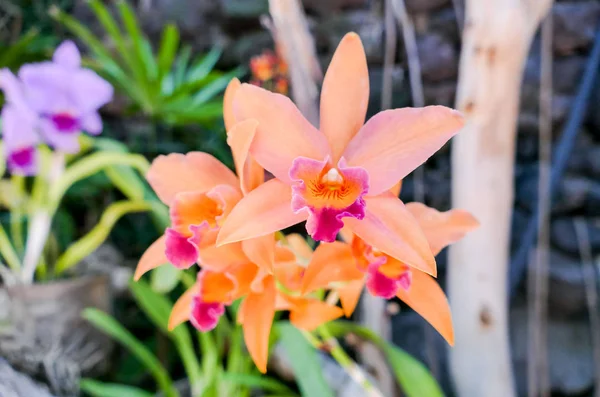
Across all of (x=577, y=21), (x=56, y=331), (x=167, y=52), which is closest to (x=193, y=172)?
(x=56, y=331)

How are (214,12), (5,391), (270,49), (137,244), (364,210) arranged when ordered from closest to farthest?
(364,210) < (5,391) < (137,244) < (270,49) < (214,12)

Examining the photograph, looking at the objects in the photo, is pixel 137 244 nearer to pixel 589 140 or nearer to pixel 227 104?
pixel 227 104

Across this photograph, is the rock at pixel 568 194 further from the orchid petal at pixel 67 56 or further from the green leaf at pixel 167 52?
the orchid petal at pixel 67 56

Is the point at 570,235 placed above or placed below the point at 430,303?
below

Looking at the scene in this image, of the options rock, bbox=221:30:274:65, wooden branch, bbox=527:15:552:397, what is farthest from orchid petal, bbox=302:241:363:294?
rock, bbox=221:30:274:65

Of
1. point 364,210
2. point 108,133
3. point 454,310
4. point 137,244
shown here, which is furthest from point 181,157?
point 108,133

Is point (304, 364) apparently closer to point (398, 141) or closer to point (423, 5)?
point (398, 141)
